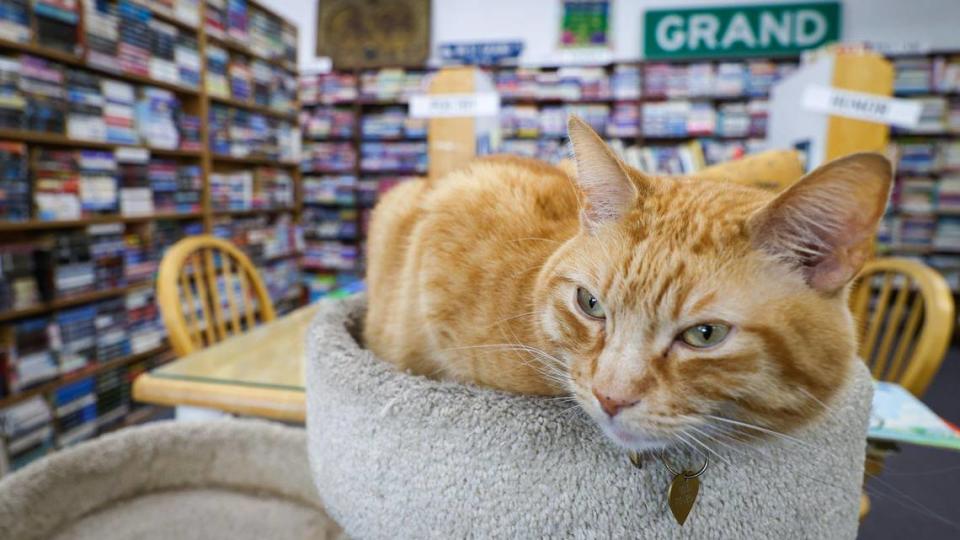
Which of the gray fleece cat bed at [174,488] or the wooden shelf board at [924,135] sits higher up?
the wooden shelf board at [924,135]

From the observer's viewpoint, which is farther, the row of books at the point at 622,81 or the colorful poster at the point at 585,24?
the colorful poster at the point at 585,24

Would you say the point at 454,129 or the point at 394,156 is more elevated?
the point at 394,156

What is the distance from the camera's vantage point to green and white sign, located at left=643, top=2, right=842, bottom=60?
4863mm

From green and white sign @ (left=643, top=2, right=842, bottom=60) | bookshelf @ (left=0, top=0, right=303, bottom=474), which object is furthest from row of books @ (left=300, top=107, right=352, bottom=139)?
green and white sign @ (left=643, top=2, right=842, bottom=60)

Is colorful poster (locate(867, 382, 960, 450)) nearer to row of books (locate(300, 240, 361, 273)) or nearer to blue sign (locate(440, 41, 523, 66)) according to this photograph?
blue sign (locate(440, 41, 523, 66))

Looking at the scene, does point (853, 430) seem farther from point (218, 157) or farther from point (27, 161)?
point (218, 157)

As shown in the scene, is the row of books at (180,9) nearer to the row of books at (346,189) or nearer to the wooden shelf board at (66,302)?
the wooden shelf board at (66,302)

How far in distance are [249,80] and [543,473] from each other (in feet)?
14.1

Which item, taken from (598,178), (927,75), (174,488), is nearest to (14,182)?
(174,488)

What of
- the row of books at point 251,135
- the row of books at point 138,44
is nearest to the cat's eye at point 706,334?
the row of books at point 138,44

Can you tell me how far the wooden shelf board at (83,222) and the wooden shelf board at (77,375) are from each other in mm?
710

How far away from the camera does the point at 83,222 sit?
280 cm

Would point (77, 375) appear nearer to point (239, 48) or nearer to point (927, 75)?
point (239, 48)

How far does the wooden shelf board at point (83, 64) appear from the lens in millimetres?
2383
